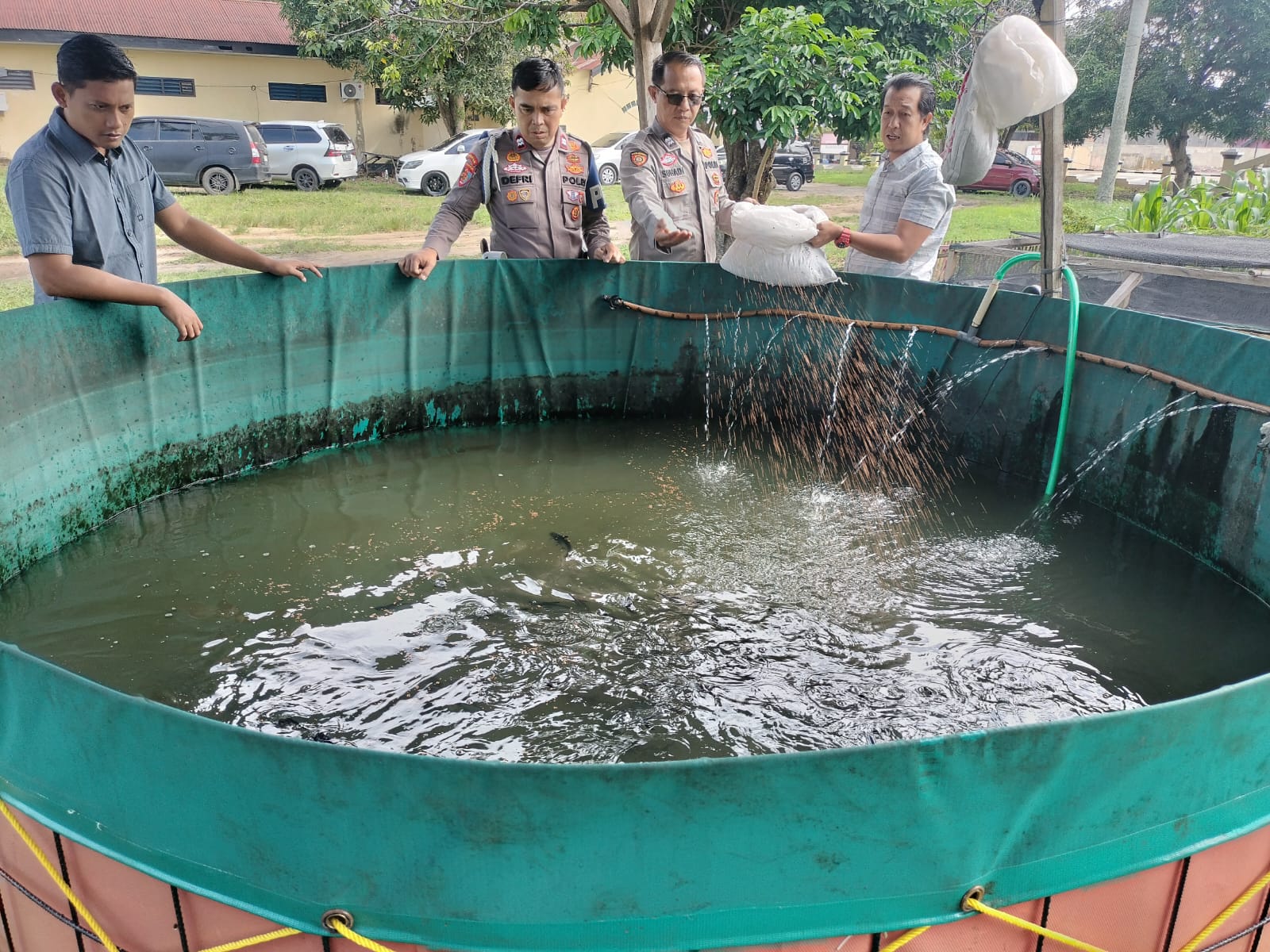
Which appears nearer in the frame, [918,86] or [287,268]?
[918,86]

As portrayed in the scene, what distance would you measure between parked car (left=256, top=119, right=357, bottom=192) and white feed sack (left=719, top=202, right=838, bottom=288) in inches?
621

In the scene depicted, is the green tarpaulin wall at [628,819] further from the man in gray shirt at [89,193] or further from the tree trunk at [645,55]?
the tree trunk at [645,55]

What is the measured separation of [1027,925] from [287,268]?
3991 mm

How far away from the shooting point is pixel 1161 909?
1641mm

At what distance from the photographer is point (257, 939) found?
1.45 meters

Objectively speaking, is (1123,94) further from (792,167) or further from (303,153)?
(303,153)

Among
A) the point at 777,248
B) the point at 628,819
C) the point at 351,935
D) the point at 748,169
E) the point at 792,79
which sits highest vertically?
the point at 792,79

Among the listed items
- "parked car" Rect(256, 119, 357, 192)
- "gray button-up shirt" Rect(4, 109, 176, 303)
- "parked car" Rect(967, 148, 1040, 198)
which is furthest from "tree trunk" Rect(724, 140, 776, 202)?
"parked car" Rect(967, 148, 1040, 198)

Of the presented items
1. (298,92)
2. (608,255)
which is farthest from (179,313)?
(298,92)

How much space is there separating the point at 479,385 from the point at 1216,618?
Answer: 3.54 metres

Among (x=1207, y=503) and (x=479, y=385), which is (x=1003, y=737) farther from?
(x=479, y=385)

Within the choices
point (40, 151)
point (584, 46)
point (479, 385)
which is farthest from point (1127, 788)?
point (584, 46)

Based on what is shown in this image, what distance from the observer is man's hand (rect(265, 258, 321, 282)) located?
4441mm

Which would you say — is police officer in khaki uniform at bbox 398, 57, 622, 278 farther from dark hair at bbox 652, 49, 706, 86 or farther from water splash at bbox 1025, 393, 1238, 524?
water splash at bbox 1025, 393, 1238, 524
